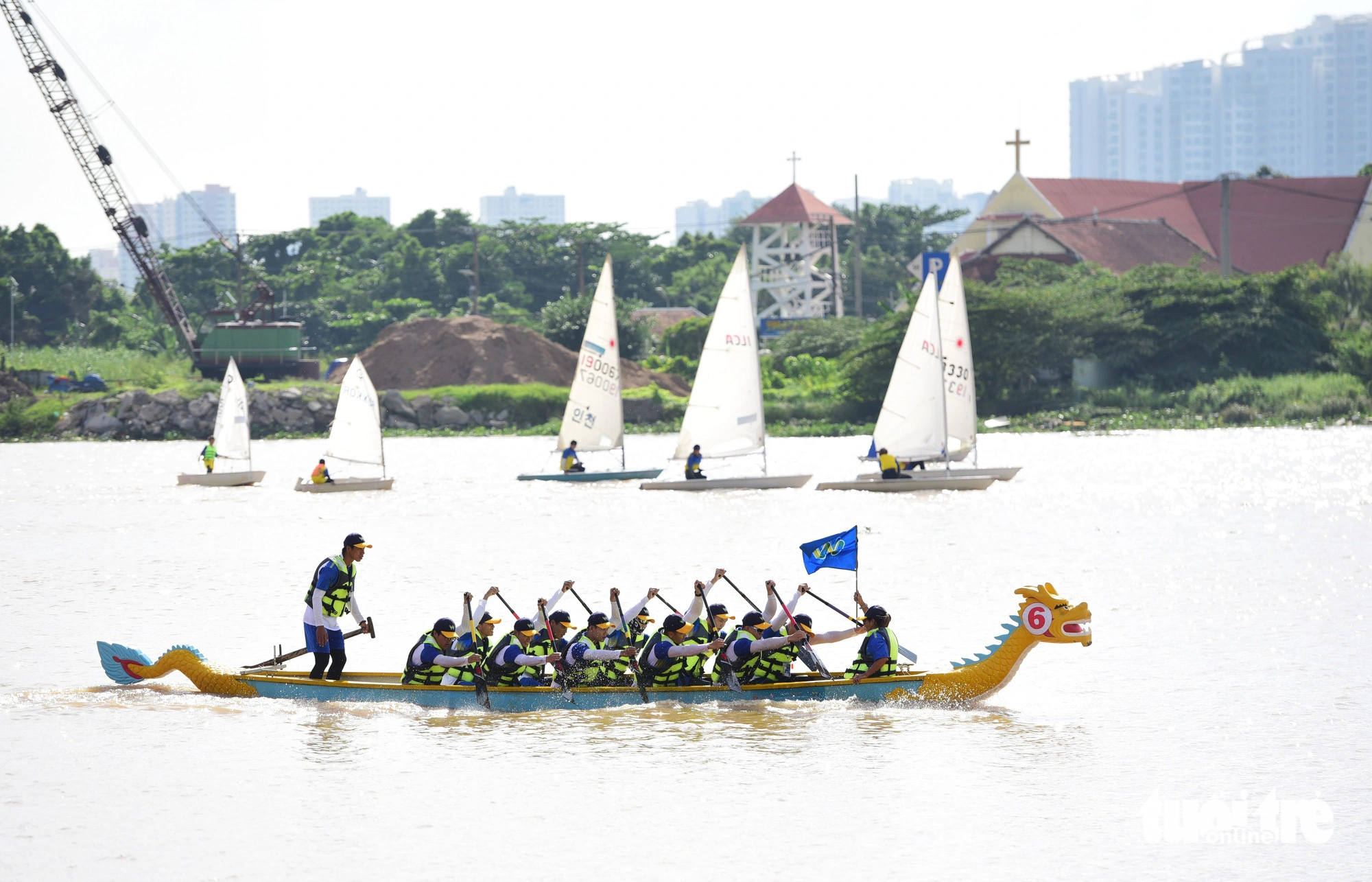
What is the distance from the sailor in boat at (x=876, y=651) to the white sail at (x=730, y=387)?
25540mm

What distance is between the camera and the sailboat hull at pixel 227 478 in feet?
190

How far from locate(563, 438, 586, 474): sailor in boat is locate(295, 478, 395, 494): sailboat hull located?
5874mm

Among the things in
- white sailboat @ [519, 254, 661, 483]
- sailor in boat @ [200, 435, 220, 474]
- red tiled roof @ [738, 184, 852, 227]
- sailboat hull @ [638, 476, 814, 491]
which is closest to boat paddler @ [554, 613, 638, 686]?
sailboat hull @ [638, 476, 814, 491]

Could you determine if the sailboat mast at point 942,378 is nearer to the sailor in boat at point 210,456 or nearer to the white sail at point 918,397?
the white sail at point 918,397

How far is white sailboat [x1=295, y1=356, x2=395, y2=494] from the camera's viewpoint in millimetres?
53156

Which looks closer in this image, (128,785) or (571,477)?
(128,785)

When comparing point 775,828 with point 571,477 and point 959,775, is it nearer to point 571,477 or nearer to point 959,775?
point 959,775

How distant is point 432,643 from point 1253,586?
16.9m

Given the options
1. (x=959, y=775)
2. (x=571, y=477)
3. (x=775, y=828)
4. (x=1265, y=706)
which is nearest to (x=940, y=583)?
(x=1265, y=706)

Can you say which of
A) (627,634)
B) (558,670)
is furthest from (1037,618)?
(558,670)

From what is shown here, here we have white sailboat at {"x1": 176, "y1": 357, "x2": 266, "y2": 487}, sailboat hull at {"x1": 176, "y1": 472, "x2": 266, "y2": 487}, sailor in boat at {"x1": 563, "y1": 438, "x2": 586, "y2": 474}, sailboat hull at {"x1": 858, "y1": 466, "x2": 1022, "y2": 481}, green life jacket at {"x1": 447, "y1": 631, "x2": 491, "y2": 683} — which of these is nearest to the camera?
green life jacket at {"x1": 447, "y1": 631, "x2": 491, "y2": 683}

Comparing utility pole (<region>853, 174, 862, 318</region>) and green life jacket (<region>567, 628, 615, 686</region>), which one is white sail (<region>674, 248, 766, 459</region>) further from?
utility pole (<region>853, 174, 862, 318</region>)

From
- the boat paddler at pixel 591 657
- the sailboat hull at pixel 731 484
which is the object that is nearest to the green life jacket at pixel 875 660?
the boat paddler at pixel 591 657

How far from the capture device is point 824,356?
99.4m
